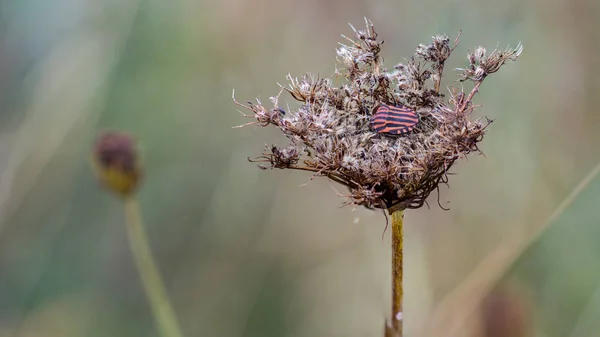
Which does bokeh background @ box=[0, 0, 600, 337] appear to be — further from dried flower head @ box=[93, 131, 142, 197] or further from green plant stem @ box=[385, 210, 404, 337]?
dried flower head @ box=[93, 131, 142, 197]

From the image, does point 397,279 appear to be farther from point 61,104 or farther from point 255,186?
point 61,104

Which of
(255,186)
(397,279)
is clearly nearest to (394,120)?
(397,279)

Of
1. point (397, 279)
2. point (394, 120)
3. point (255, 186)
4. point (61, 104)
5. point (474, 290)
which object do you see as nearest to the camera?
point (397, 279)

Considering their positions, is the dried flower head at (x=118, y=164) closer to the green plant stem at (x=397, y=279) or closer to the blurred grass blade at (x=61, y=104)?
the green plant stem at (x=397, y=279)

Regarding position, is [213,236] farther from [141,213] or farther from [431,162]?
[431,162]

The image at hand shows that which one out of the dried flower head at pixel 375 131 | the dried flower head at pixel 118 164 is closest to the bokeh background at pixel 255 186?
the dried flower head at pixel 375 131

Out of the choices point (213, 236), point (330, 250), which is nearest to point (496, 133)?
point (330, 250)
